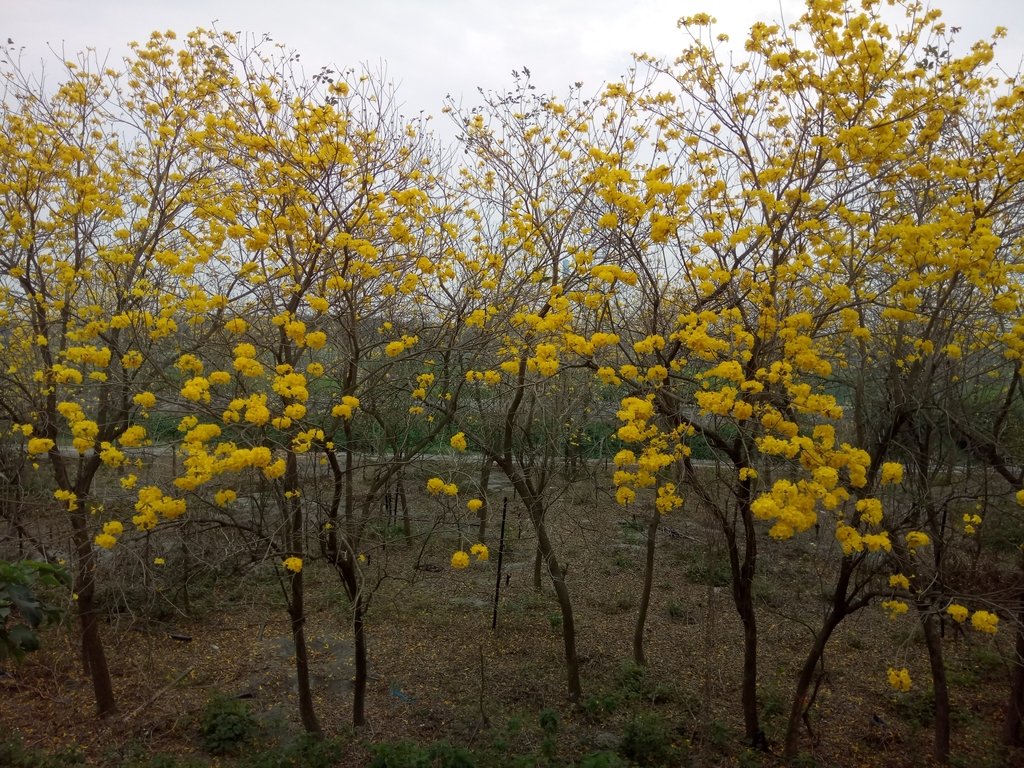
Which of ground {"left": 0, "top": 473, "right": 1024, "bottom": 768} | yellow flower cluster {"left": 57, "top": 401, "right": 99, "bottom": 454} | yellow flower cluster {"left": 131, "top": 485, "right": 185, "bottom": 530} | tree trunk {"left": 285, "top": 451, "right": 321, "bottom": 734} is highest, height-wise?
yellow flower cluster {"left": 57, "top": 401, "right": 99, "bottom": 454}

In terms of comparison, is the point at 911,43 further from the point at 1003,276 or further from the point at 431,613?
the point at 431,613

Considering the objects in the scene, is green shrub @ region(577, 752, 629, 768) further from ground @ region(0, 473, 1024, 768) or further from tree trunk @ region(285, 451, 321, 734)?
tree trunk @ region(285, 451, 321, 734)

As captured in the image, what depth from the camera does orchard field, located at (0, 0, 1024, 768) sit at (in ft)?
12.6

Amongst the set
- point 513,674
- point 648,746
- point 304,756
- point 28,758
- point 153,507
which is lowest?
point 513,674

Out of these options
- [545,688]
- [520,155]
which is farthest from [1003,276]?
[545,688]

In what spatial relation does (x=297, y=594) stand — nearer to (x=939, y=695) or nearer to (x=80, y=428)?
(x=80, y=428)

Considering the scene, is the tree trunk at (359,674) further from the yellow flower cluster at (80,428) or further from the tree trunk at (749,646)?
the tree trunk at (749,646)

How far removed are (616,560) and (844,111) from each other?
6.51m

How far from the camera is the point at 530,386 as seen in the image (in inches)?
192

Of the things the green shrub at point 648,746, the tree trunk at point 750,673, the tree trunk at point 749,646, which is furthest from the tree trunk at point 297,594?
the tree trunk at point 750,673

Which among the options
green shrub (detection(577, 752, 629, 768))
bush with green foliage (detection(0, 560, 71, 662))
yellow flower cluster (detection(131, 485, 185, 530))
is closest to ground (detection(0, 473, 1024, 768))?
green shrub (detection(577, 752, 629, 768))

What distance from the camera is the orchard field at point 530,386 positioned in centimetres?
383

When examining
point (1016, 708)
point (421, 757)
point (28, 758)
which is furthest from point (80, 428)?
point (1016, 708)

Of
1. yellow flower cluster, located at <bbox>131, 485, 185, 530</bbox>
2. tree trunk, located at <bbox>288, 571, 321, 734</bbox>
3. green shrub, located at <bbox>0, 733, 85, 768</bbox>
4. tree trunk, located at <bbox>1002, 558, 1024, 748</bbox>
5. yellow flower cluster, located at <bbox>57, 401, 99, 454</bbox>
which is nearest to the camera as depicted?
yellow flower cluster, located at <bbox>131, 485, 185, 530</bbox>
